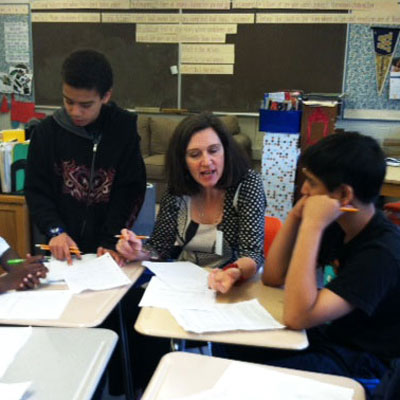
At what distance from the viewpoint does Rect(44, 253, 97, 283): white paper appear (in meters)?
1.61

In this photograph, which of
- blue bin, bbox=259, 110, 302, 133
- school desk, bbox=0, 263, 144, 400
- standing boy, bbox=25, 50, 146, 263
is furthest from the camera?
blue bin, bbox=259, 110, 302, 133

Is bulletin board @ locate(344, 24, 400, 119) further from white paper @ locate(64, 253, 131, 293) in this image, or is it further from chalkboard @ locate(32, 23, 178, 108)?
white paper @ locate(64, 253, 131, 293)

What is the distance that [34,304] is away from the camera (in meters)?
1.41

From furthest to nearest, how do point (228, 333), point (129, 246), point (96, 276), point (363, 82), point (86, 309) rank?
point (363, 82) → point (129, 246) → point (96, 276) → point (86, 309) → point (228, 333)

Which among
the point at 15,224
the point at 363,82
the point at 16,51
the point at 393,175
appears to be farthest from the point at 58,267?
the point at 16,51

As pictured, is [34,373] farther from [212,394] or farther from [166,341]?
[166,341]

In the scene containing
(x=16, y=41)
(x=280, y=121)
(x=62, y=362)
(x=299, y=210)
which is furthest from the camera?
(x=16, y=41)

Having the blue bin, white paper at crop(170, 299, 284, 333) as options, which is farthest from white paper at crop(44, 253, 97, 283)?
the blue bin

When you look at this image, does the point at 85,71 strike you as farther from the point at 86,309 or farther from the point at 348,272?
the point at 348,272

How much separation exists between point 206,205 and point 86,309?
67 centimetres

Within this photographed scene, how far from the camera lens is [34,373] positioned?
3.46ft

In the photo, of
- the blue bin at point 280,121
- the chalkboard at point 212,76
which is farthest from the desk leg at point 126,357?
the chalkboard at point 212,76

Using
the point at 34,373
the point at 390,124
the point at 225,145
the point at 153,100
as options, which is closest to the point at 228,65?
the point at 153,100

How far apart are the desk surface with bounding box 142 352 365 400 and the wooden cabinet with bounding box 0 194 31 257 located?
2.11 m
